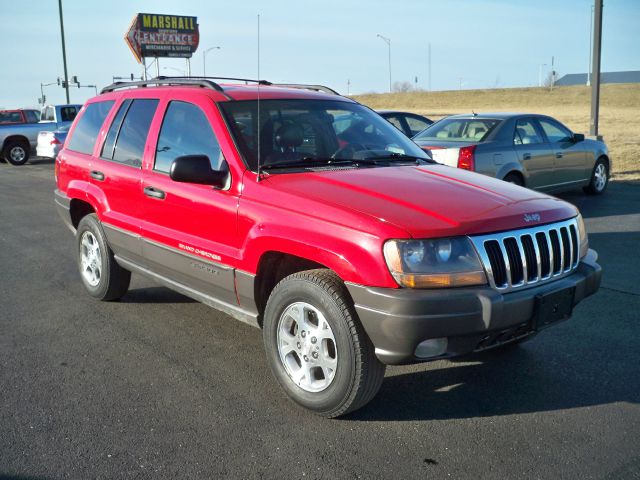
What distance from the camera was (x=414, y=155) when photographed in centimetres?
498

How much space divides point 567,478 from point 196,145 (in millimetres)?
3005

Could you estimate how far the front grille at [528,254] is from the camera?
11.3 feet

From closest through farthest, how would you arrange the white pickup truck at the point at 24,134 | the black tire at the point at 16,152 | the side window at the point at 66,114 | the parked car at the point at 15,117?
the white pickup truck at the point at 24,134 < the black tire at the point at 16,152 < the parked car at the point at 15,117 < the side window at the point at 66,114

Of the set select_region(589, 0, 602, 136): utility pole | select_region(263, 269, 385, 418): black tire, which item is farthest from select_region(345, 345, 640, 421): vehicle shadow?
select_region(589, 0, 602, 136): utility pole

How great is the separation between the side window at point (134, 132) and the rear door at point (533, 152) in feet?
21.0

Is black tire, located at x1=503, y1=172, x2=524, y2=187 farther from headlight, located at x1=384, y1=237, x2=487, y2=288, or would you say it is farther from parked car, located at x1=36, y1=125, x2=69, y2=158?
parked car, located at x1=36, y1=125, x2=69, y2=158

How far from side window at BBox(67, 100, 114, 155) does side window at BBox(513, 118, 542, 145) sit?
251 inches

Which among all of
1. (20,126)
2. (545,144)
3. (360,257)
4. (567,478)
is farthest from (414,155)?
(20,126)

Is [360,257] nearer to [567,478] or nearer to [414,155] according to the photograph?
[567,478]

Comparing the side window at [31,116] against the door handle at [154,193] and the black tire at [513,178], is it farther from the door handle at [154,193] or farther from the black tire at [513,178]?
the door handle at [154,193]

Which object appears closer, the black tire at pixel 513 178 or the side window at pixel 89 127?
the side window at pixel 89 127

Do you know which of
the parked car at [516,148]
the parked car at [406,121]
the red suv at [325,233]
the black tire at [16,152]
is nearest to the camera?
the red suv at [325,233]

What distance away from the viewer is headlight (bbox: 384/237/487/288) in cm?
330

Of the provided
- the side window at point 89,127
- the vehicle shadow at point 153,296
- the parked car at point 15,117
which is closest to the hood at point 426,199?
the vehicle shadow at point 153,296
